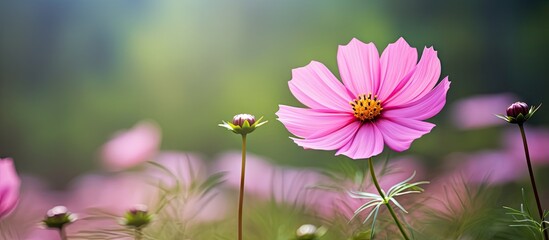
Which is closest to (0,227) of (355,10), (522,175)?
(522,175)

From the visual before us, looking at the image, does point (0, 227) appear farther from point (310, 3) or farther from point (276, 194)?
point (310, 3)

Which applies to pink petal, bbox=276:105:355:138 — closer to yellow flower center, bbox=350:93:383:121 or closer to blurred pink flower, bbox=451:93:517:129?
yellow flower center, bbox=350:93:383:121

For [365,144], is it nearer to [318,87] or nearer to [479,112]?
[318,87]

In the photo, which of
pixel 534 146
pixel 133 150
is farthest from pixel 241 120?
pixel 534 146

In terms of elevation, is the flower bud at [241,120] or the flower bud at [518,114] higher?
the flower bud at [241,120]

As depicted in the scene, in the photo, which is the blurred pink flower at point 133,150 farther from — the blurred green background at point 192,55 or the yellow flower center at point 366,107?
the blurred green background at point 192,55

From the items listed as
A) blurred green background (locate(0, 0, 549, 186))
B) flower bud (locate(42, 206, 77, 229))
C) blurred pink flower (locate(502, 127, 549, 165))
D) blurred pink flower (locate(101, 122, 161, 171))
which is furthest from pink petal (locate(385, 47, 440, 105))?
blurred green background (locate(0, 0, 549, 186))

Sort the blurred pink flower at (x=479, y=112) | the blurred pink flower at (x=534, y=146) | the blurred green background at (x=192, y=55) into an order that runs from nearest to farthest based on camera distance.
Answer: the blurred pink flower at (x=534, y=146) → the blurred pink flower at (x=479, y=112) → the blurred green background at (x=192, y=55)

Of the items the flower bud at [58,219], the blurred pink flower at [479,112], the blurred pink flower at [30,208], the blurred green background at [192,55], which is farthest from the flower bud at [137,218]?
the blurred green background at [192,55]
